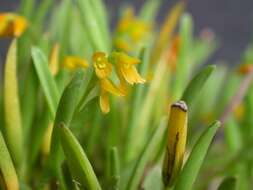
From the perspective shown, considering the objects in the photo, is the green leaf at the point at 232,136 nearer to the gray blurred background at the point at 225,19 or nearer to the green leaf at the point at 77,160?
the green leaf at the point at 77,160

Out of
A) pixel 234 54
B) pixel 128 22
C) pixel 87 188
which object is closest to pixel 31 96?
pixel 87 188

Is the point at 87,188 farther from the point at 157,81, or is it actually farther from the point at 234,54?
the point at 234,54

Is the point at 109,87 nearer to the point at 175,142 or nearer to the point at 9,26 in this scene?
the point at 175,142

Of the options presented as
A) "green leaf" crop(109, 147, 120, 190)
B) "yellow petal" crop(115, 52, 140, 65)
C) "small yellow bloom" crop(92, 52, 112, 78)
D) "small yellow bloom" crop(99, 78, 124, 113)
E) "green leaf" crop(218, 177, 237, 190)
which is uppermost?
"yellow petal" crop(115, 52, 140, 65)

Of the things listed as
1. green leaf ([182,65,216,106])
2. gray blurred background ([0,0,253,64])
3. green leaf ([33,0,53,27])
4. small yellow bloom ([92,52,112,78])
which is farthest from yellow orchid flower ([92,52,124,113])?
gray blurred background ([0,0,253,64])

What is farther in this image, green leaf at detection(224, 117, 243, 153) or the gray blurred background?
the gray blurred background

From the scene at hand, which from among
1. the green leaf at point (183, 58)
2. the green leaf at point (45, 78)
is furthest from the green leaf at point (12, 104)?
the green leaf at point (183, 58)

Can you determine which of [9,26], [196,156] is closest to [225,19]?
[9,26]

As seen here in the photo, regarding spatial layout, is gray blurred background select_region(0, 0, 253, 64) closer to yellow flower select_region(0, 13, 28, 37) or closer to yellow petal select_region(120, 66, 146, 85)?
yellow flower select_region(0, 13, 28, 37)
